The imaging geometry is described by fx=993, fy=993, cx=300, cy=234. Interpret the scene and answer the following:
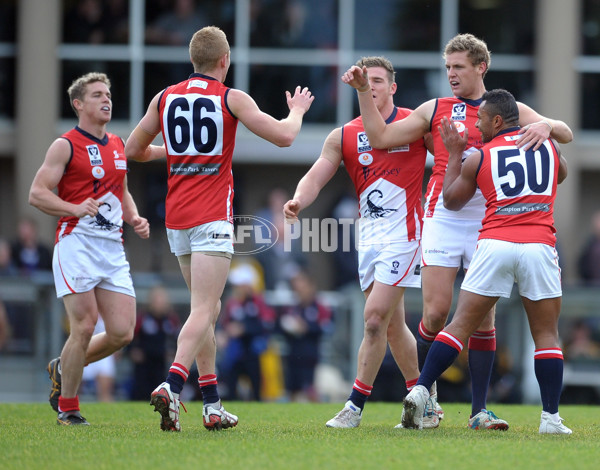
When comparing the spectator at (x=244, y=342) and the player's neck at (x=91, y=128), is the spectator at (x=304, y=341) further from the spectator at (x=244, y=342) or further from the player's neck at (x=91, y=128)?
the player's neck at (x=91, y=128)

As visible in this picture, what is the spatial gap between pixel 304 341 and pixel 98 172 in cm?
654

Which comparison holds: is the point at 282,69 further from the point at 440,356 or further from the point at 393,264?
the point at 440,356

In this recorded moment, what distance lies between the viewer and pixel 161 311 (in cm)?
1341

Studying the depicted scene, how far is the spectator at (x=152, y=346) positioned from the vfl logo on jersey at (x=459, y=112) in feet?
23.4

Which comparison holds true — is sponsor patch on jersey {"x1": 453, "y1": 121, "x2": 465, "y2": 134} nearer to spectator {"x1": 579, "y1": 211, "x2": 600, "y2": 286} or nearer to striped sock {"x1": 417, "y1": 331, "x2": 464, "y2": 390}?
striped sock {"x1": 417, "y1": 331, "x2": 464, "y2": 390}

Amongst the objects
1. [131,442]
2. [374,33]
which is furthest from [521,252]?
[374,33]

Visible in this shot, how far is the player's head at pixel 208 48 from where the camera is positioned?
22.1ft

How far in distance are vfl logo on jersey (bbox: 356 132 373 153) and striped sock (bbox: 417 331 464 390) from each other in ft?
5.10

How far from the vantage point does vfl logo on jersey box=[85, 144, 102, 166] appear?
7.71m

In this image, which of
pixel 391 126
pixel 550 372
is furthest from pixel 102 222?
pixel 550 372

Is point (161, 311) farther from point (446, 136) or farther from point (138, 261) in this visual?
point (446, 136)

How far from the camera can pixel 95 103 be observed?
25.8 ft

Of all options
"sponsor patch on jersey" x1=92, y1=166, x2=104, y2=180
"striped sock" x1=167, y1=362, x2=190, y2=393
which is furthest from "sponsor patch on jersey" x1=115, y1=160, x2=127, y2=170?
"striped sock" x1=167, y1=362, x2=190, y2=393

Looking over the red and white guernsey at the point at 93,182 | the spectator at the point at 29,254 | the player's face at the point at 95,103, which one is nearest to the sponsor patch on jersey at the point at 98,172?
the red and white guernsey at the point at 93,182
